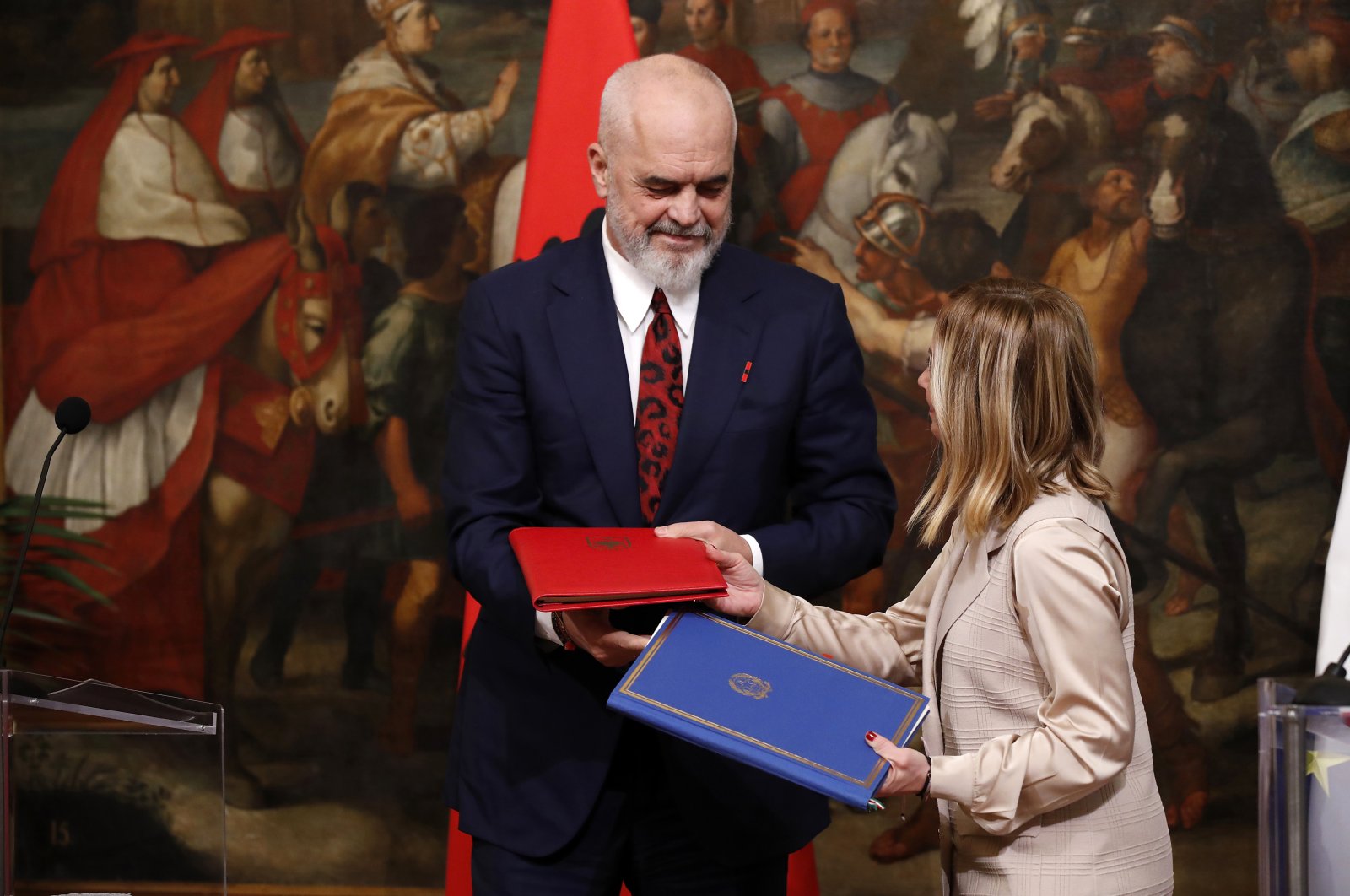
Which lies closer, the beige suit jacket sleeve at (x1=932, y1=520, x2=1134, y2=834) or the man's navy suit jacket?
the beige suit jacket sleeve at (x1=932, y1=520, x2=1134, y2=834)

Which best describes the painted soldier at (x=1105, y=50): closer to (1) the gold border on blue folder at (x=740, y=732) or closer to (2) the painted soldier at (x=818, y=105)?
(2) the painted soldier at (x=818, y=105)

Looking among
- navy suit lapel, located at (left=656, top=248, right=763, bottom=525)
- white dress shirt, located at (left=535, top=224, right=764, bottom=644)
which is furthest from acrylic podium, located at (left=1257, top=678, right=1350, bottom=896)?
white dress shirt, located at (left=535, top=224, right=764, bottom=644)

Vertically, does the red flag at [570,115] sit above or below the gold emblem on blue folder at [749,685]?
above

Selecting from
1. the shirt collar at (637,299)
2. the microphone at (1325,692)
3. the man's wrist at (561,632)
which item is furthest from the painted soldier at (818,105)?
the microphone at (1325,692)

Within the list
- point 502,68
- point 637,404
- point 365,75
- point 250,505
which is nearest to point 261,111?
point 365,75

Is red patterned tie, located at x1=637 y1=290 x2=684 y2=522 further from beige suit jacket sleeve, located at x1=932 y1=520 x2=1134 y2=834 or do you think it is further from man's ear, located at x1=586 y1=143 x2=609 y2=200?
beige suit jacket sleeve, located at x1=932 y1=520 x2=1134 y2=834

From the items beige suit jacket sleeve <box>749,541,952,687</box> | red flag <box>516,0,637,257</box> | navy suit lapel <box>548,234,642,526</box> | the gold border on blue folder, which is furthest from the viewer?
red flag <box>516,0,637,257</box>

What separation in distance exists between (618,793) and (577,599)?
2.22ft

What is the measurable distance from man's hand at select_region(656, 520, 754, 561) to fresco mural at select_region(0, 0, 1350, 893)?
2417mm

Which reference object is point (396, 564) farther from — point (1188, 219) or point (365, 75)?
point (1188, 219)

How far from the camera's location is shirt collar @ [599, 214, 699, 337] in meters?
2.70

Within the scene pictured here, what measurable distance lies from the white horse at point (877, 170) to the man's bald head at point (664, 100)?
6.42 ft

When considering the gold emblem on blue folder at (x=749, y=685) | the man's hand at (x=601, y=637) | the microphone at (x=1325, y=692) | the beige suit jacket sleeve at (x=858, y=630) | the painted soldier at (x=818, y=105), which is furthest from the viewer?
the painted soldier at (x=818, y=105)

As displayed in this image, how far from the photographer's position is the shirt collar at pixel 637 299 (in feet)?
8.86
